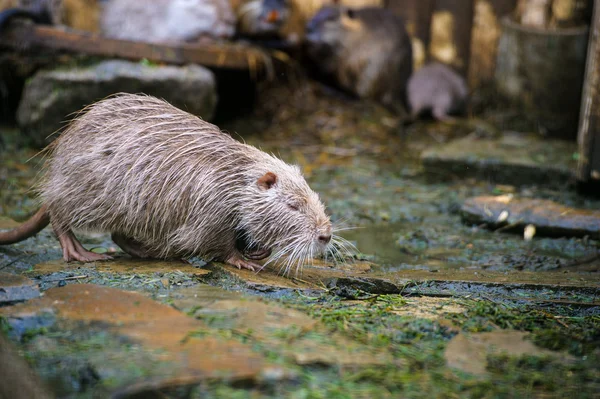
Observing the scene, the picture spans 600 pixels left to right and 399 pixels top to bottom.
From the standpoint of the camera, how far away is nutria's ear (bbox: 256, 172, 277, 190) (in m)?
4.10

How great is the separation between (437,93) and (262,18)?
2352 mm

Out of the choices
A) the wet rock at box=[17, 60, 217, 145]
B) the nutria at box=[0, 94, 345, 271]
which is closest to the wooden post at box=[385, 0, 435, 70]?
the wet rock at box=[17, 60, 217, 145]

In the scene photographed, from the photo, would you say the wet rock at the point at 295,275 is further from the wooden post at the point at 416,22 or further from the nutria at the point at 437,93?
the wooden post at the point at 416,22

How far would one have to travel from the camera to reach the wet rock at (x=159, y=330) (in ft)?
8.55

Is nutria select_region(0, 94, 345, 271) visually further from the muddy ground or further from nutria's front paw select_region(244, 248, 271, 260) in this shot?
the muddy ground

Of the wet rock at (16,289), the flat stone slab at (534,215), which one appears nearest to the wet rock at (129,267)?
the wet rock at (16,289)

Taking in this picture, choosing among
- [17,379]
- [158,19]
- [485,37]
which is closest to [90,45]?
[158,19]

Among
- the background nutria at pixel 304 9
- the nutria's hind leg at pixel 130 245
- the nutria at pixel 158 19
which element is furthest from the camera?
the background nutria at pixel 304 9

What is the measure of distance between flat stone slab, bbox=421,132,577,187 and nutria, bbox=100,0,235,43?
9.87 ft

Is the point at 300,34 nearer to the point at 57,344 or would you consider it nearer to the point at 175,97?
the point at 175,97

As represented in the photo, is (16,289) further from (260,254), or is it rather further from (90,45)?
(90,45)

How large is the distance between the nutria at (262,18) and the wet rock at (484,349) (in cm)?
669

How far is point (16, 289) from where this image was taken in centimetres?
339

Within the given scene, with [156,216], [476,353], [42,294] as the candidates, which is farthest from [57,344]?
[476,353]
